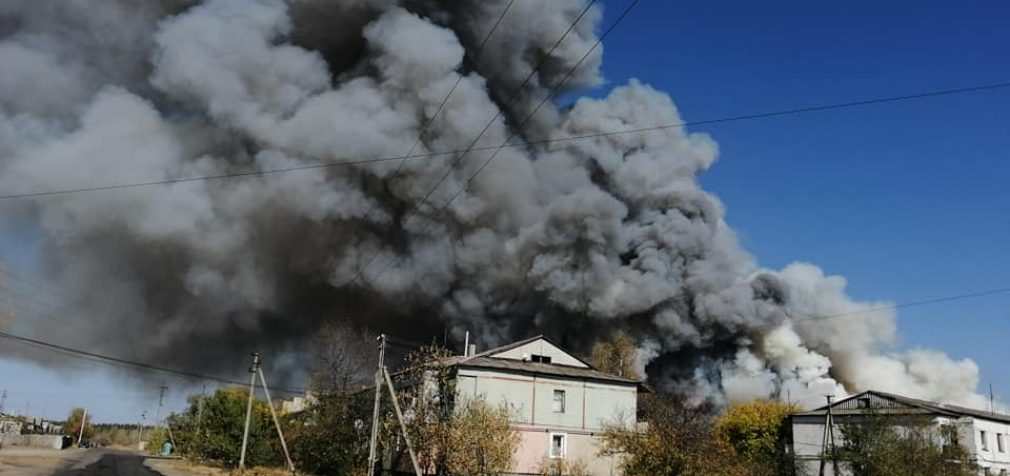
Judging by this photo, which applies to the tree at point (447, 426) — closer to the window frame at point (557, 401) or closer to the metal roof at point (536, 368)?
the metal roof at point (536, 368)

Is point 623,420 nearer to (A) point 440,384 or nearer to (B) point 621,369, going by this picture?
(A) point 440,384

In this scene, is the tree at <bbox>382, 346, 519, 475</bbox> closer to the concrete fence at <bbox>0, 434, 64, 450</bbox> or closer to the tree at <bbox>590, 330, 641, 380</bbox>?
the tree at <bbox>590, 330, 641, 380</bbox>

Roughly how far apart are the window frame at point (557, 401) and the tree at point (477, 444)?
27.9 ft

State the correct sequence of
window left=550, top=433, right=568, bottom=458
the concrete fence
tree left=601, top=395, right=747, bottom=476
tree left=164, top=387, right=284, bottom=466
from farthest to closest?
the concrete fence → tree left=164, top=387, right=284, bottom=466 → window left=550, top=433, right=568, bottom=458 → tree left=601, top=395, right=747, bottom=476

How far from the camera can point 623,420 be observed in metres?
37.5

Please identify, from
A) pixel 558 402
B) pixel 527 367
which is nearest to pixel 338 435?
pixel 527 367

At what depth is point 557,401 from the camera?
122ft

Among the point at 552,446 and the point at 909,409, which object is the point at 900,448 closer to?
the point at 909,409

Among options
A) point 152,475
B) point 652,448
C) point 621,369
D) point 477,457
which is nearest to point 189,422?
point 152,475

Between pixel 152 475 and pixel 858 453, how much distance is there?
32.1 m

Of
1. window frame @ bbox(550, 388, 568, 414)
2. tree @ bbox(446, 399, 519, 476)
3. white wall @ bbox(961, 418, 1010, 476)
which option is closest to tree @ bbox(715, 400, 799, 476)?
white wall @ bbox(961, 418, 1010, 476)

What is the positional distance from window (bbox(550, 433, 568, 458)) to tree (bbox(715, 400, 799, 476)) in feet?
49.6

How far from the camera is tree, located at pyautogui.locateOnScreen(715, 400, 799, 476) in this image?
49.0 meters

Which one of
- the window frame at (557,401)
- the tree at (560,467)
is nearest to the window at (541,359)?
the window frame at (557,401)
